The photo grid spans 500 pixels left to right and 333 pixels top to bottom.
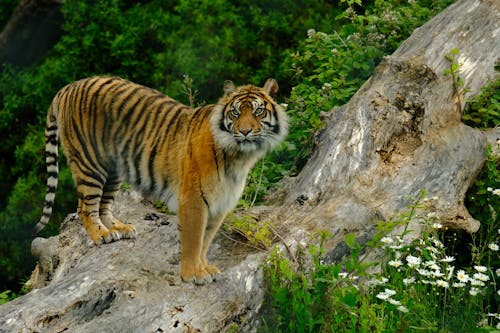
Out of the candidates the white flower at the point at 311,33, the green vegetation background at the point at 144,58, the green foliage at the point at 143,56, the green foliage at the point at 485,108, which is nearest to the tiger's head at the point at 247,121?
the green foliage at the point at 485,108

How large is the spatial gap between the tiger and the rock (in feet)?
0.63

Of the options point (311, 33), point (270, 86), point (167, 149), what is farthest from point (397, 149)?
point (311, 33)

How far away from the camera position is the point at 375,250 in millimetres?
5664

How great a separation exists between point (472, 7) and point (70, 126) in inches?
138

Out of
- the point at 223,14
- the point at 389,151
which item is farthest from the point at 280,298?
the point at 223,14

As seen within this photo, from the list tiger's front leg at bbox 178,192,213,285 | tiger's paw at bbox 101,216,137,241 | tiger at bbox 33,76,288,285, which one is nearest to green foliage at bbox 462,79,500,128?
tiger at bbox 33,76,288,285

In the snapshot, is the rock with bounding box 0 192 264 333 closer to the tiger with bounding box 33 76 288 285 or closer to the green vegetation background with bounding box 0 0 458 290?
the tiger with bounding box 33 76 288 285

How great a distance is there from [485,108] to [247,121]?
2.26 meters

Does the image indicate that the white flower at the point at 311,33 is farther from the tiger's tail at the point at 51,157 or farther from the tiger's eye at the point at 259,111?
the tiger's eye at the point at 259,111

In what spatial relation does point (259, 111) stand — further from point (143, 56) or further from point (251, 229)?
point (143, 56)

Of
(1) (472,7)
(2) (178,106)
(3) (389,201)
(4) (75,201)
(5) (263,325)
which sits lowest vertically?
(4) (75,201)

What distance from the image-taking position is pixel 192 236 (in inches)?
218

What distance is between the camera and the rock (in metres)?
4.96

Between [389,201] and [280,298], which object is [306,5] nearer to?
[389,201]
